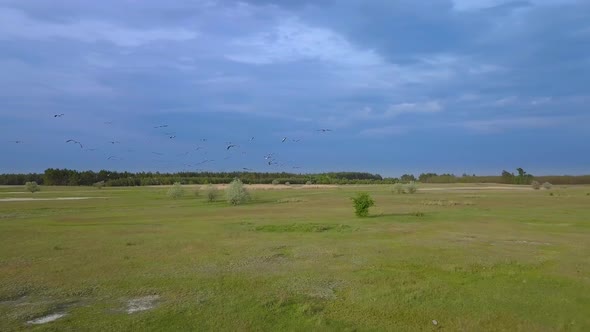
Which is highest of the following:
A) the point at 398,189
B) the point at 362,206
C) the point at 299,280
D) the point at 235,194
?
the point at 398,189

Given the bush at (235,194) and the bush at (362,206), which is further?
the bush at (235,194)

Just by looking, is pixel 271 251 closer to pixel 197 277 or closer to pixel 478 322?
pixel 197 277

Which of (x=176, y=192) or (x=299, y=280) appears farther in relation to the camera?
(x=176, y=192)

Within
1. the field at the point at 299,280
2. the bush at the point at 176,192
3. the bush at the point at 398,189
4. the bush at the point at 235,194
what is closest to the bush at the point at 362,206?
the field at the point at 299,280

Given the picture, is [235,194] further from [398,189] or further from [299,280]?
[299,280]

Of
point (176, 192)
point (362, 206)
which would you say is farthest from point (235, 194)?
point (362, 206)

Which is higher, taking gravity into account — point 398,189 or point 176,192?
point 398,189

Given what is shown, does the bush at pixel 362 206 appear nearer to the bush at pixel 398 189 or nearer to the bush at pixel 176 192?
the bush at pixel 176 192

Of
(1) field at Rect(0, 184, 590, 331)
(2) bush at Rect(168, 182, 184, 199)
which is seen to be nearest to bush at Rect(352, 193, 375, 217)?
(1) field at Rect(0, 184, 590, 331)

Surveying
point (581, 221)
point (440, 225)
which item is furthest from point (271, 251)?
point (581, 221)

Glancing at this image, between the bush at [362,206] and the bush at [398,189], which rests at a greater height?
the bush at [398,189]

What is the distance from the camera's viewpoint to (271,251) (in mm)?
21375

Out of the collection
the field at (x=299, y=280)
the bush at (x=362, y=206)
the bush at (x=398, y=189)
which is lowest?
the field at (x=299, y=280)

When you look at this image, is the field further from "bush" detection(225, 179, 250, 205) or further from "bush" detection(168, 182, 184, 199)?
"bush" detection(168, 182, 184, 199)
